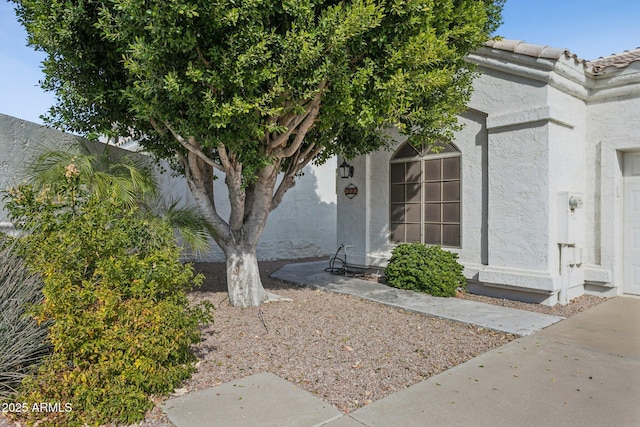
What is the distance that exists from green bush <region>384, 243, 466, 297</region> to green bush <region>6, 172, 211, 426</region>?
457cm

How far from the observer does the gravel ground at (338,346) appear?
3947 millimetres

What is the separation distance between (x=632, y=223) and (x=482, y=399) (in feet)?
18.5

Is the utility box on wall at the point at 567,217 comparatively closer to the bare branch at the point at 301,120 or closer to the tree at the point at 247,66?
the tree at the point at 247,66

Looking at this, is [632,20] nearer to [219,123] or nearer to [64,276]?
[219,123]

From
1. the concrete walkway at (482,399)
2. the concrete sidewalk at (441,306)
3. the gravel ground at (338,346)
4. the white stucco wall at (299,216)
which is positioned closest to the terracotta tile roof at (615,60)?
the gravel ground at (338,346)

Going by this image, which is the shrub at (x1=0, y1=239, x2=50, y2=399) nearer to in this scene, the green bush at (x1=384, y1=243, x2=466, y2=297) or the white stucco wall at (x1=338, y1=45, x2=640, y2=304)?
the green bush at (x1=384, y1=243, x2=466, y2=297)

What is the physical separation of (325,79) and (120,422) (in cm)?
403

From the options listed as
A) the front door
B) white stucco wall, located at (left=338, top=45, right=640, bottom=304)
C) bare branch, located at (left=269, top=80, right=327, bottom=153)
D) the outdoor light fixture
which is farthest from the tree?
the front door

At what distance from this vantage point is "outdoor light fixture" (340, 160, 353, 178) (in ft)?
32.3

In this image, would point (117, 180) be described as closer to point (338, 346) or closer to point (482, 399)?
point (338, 346)

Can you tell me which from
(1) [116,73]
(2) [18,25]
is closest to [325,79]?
(1) [116,73]

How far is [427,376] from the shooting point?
414cm

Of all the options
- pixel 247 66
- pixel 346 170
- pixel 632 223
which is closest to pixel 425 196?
pixel 346 170

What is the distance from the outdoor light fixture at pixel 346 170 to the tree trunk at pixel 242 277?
154 inches
